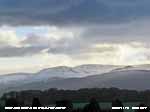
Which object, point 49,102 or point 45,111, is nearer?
point 45,111

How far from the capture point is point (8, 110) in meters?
99.8

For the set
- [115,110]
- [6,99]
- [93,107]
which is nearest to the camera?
[115,110]

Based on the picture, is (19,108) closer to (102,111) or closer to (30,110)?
(30,110)

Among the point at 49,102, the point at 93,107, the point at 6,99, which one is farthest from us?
the point at 6,99

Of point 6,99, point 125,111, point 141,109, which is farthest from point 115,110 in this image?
point 6,99

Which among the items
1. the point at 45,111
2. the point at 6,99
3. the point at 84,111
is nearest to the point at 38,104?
the point at 45,111

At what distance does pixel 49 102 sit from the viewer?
119562mm

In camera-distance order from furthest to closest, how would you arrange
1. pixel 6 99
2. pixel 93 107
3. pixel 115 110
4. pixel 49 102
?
pixel 6 99, pixel 49 102, pixel 93 107, pixel 115 110

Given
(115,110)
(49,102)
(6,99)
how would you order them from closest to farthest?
(115,110)
(49,102)
(6,99)

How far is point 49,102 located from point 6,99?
15.7 m

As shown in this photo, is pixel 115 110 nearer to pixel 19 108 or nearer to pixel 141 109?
pixel 141 109

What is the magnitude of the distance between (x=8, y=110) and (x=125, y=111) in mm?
19241

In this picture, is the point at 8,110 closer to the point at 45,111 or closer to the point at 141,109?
the point at 45,111

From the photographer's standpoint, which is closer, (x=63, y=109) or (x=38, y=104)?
(x=63, y=109)
